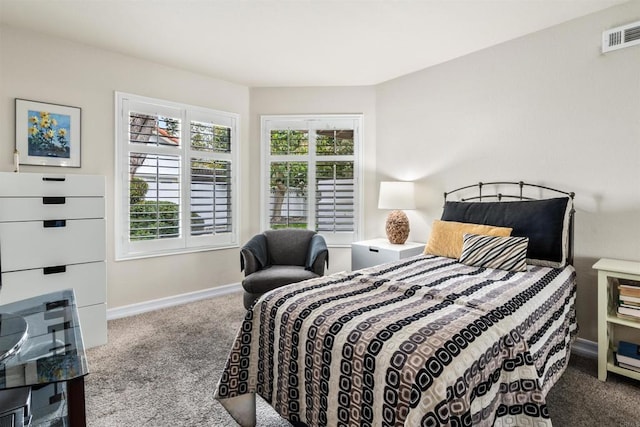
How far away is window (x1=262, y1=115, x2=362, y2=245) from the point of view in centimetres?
414

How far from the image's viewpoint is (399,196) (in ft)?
11.6

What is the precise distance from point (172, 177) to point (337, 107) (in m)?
2.08

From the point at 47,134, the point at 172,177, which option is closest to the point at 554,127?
the point at 172,177

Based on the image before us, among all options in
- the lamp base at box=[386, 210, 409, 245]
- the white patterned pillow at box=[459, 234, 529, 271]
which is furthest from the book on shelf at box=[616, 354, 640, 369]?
the lamp base at box=[386, 210, 409, 245]

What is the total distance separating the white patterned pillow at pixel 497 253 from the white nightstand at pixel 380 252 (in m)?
0.85

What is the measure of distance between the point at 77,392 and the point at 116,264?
102 inches

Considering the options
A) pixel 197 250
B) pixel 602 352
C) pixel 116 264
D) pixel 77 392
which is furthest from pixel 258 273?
pixel 602 352

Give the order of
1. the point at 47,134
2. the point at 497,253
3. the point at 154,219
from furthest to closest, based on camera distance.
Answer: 1. the point at 154,219
2. the point at 47,134
3. the point at 497,253

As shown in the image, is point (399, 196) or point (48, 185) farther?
point (399, 196)

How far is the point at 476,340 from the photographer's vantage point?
124 cm

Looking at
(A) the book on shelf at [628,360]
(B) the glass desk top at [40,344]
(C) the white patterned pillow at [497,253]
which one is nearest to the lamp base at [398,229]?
(C) the white patterned pillow at [497,253]

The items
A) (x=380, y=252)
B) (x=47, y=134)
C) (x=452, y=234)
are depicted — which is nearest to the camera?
(x=452, y=234)

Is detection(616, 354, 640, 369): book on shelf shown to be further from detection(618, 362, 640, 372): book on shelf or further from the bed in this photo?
the bed

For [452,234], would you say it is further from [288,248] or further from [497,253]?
[288,248]
